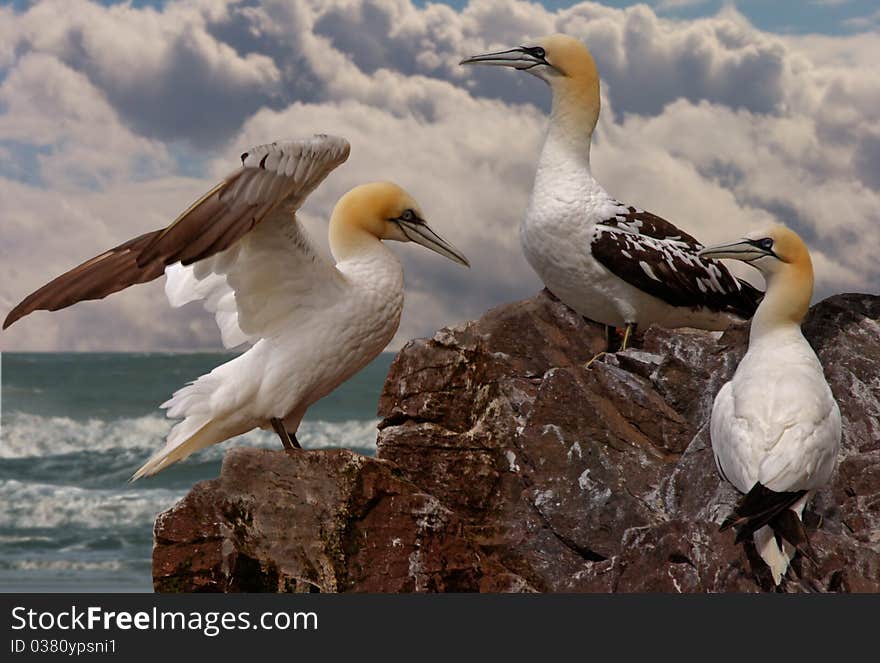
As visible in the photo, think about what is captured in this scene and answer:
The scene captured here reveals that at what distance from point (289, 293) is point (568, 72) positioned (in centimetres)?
293

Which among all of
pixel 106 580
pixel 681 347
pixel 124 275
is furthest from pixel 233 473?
pixel 106 580

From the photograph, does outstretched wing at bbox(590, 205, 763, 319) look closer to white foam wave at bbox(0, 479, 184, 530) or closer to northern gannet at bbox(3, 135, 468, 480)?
northern gannet at bbox(3, 135, 468, 480)

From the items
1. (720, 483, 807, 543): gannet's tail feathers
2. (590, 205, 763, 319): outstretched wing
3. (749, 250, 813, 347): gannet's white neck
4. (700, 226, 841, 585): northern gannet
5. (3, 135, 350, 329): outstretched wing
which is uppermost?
(590, 205, 763, 319): outstretched wing

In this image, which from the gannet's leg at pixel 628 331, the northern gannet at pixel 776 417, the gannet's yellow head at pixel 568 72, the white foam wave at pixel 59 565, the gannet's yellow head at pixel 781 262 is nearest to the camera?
the northern gannet at pixel 776 417

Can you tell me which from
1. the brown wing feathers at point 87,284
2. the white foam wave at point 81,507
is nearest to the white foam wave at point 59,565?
the white foam wave at point 81,507

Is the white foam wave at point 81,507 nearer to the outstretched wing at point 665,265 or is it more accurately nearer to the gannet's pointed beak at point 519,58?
the gannet's pointed beak at point 519,58

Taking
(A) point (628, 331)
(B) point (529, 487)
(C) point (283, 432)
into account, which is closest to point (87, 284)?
(C) point (283, 432)

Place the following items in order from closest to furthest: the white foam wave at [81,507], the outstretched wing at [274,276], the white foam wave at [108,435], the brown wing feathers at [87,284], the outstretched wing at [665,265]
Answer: the brown wing feathers at [87,284] < the outstretched wing at [274,276] < the outstretched wing at [665,265] < the white foam wave at [81,507] < the white foam wave at [108,435]

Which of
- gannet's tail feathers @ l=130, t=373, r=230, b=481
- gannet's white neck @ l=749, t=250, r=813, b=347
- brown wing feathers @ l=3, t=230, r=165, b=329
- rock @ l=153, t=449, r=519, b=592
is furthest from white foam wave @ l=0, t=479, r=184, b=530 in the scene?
gannet's white neck @ l=749, t=250, r=813, b=347

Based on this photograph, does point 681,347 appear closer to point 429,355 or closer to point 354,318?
point 429,355

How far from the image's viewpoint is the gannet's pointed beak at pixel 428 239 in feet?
23.9

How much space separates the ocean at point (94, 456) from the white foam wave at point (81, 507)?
26 mm

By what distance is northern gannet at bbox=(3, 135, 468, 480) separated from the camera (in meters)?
6.12

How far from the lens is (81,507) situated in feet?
69.9
